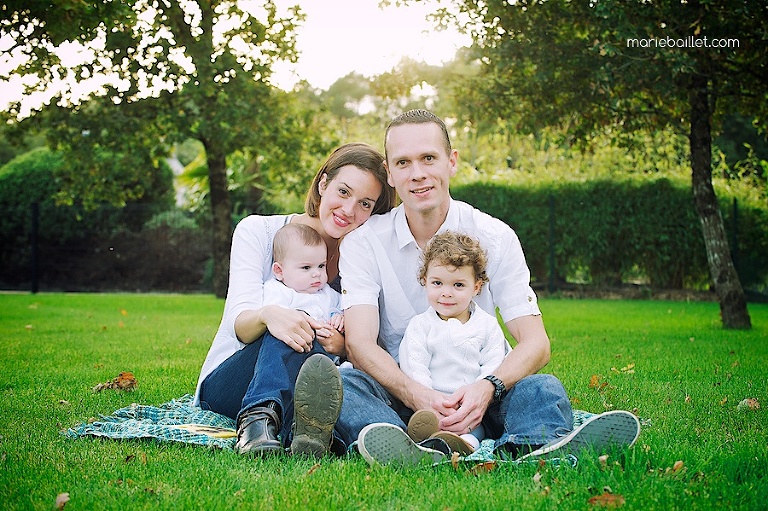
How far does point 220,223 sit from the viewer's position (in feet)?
50.0

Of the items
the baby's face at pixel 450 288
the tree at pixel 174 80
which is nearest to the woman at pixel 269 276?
the baby's face at pixel 450 288

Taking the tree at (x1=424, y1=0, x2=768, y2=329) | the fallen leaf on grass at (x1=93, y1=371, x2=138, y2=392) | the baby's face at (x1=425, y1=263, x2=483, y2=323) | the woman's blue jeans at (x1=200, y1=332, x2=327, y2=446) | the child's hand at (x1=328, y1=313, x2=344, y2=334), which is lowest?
the fallen leaf on grass at (x1=93, y1=371, x2=138, y2=392)

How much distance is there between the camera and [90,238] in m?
17.8

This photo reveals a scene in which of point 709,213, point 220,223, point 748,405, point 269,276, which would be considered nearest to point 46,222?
point 220,223

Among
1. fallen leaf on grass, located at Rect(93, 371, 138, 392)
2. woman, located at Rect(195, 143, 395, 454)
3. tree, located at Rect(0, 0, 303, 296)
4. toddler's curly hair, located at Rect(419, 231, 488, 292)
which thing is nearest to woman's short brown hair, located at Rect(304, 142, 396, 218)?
woman, located at Rect(195, 143, 395, 454)

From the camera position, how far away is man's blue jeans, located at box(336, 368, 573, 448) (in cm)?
331

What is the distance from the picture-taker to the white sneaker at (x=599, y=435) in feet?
10.2

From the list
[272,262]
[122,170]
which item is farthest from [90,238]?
[272,262]

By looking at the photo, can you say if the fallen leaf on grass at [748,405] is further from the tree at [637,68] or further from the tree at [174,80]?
the tree at [174,80]

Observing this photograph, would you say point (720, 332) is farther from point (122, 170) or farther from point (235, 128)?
point (122, 170)

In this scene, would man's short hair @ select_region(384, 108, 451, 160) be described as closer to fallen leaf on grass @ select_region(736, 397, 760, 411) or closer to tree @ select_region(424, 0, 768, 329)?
fallen leaf on grass @ select_region(736, 397, 760, 411)

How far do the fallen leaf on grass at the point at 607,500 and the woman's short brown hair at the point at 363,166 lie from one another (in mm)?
2058

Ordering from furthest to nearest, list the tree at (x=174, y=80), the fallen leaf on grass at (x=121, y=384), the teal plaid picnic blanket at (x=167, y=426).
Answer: the tree at (x=174, y=80) → the fallen leaf on grass at (x=121, y=384) → the teal plaid picnic blanket at (x=167, y=426)

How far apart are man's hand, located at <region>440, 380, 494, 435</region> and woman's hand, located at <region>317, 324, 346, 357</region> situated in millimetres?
688
